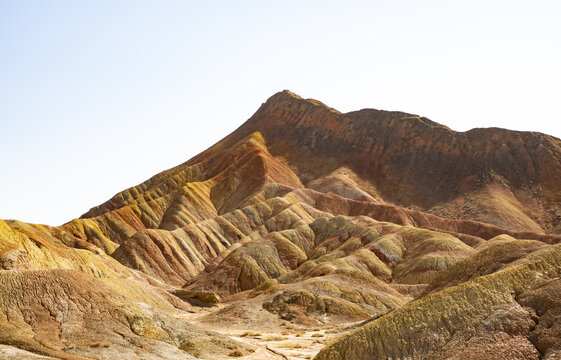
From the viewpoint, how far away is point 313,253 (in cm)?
8794

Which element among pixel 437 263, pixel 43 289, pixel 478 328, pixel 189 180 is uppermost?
pixel 189 180

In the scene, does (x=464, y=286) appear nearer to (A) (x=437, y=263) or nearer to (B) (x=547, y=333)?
(B) (x=547, y=333)

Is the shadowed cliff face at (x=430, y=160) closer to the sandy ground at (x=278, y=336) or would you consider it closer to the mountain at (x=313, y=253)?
the mountain at (x=313, y=253)

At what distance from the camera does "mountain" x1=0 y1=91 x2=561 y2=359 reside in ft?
61.0

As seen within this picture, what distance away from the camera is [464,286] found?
19.1m

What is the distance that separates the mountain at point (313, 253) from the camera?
1859 cm

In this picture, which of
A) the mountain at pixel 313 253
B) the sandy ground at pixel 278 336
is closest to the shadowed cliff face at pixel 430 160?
the mountain at pixel 313 253

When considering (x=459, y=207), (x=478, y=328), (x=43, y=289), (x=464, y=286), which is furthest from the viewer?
(x=459, y=207)

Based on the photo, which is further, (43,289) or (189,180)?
(189,180)

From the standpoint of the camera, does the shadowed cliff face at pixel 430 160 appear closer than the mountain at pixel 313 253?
No

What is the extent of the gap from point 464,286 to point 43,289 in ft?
74.5

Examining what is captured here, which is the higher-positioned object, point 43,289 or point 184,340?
point 43,289

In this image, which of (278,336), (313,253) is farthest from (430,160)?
(278,336)

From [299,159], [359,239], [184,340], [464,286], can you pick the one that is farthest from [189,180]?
[464,286]
